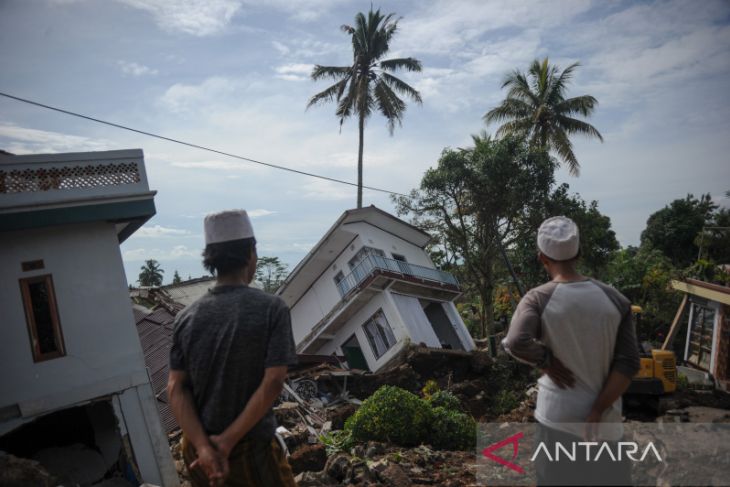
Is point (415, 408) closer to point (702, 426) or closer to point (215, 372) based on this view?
point (702, 426)

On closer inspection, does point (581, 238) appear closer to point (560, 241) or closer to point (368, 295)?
point (368, 295)

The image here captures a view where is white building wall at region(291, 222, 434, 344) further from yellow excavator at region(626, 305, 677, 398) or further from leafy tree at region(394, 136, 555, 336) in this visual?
yellow excavator at region(626, 305, 677, 398)

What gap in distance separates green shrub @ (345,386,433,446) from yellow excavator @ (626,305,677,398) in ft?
15.7

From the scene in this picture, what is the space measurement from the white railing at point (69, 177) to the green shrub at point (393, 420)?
6429 millimetres

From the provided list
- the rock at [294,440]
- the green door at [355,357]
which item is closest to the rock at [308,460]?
the rock at [294,440]

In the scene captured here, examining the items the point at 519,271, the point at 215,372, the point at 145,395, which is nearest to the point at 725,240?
the point at 519,271

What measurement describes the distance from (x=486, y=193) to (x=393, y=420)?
1447cm

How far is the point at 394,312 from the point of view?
20641mm

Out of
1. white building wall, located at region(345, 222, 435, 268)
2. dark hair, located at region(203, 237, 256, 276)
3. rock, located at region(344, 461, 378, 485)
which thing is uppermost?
white building wall, located at region(345, 222, 435, 268)

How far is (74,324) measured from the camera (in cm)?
958

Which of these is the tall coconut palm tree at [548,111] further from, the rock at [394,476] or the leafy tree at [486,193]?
the rock at [394,476]

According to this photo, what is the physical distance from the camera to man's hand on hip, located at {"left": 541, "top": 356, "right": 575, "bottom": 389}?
8.27 ft

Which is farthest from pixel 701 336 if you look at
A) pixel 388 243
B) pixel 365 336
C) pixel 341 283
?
pixel 388 243

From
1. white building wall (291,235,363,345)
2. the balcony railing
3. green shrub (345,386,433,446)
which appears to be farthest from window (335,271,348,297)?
green shrub (345,386,433,446)
